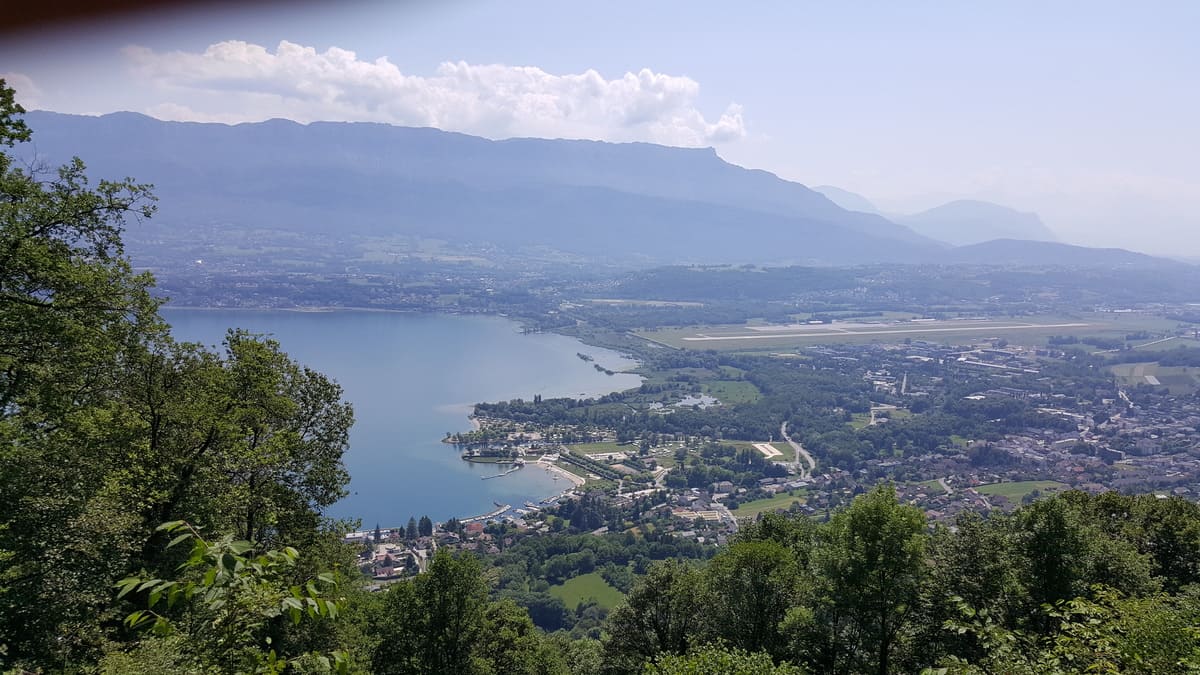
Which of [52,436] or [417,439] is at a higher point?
[52,436]

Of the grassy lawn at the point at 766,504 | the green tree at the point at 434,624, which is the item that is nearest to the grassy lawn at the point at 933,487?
the grassy lawn at the point at 766,504

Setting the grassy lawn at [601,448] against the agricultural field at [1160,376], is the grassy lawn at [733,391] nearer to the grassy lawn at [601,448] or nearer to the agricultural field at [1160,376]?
the grassy lawn at [601,448]

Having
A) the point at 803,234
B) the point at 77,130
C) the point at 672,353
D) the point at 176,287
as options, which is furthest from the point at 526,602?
the point at 77,130

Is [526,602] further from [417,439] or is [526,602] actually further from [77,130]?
[77,130]

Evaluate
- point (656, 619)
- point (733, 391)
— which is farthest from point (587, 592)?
point (733, 391)

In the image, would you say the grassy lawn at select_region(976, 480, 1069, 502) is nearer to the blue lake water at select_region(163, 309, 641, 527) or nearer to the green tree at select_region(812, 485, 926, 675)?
the blue lake water at select_region(163, 309, 641, 527)

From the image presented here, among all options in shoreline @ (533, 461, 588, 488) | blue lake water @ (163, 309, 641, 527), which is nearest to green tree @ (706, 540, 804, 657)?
blue lake water @ (163, 309, 641, 527)

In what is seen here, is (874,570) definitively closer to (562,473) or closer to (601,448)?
(562,473)
